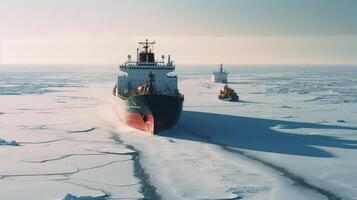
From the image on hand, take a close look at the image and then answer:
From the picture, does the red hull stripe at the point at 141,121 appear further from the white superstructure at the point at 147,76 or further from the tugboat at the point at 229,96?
the tugboat at the point at 229,96

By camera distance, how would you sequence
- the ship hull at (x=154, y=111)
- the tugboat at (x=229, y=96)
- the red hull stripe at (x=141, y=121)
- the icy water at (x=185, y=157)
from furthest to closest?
the tugboat at (x=229, y=96) → the red hull stripe at (x=141, y=121) → the ship hull at (x=154, y=111) → the icy water at (x=185, y=157)

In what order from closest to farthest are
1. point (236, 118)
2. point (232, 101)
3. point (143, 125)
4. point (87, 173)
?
point (87, 173)
point (143, 125)
point (236, 118)
point (232, 101)

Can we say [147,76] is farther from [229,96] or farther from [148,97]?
[229,96]

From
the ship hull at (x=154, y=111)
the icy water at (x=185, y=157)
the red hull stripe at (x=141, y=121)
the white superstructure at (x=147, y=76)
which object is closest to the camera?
the icy water at (x=185, y=157)

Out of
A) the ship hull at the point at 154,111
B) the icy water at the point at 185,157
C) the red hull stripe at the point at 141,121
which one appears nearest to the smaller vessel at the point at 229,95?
the icy water at the point at 185,157

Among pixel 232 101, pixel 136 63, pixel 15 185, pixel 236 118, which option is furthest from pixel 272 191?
pixel 232 101

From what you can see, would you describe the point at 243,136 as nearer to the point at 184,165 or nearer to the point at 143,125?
the point at 143,125

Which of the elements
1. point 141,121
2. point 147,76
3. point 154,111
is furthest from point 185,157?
point 147,76
